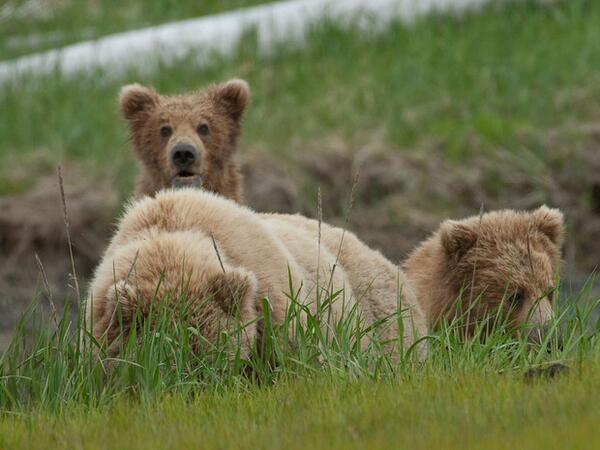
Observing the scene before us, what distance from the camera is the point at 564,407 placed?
4.66m

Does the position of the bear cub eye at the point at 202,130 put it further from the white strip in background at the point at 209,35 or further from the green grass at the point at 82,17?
the green grass at the point at 82,17

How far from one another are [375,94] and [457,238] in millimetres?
7241

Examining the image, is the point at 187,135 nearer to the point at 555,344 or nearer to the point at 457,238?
the point at 457,238

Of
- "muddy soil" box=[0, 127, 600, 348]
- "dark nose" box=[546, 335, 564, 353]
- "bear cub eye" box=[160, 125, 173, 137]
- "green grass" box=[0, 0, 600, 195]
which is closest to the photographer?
"dark nose" box=[546, 335, 564, 353]

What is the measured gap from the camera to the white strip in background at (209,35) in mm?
16141

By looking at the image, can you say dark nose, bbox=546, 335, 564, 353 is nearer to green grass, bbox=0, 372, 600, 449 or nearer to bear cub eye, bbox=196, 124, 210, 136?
green grass, bbox=0, 372, 600, 449

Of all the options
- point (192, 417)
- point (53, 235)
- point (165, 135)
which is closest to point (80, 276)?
point (53, 235)

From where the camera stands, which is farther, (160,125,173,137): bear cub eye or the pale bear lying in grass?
(160,125,173,137): bear cub eye

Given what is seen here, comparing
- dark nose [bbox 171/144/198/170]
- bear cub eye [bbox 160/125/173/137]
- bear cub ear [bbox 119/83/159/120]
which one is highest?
bear cub ear [bbox 119/83/159/120]

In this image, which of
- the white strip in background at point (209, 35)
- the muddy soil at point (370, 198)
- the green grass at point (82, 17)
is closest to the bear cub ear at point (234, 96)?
the muddy soil at point (370, 198)

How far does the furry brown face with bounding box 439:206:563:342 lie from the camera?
23.6 feet

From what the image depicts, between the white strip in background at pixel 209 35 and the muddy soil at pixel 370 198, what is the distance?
9.06 ft

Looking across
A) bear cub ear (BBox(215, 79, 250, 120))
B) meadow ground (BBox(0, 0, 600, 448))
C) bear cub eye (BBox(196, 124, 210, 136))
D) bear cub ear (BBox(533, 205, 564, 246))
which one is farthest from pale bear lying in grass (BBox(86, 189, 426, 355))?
bear cub ear (BBox(215, 79, 250, 120))

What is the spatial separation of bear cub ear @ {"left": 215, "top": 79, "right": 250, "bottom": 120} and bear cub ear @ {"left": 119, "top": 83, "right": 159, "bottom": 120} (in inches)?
17.8
